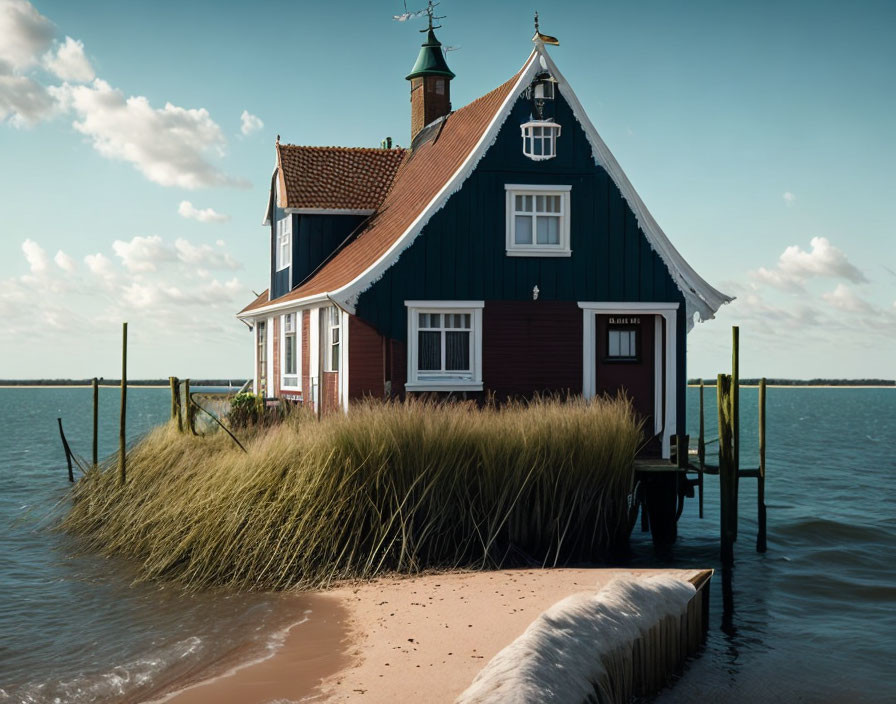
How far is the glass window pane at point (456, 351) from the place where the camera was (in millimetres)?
20172

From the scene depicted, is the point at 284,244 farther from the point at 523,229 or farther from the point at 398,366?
the point at 523,229

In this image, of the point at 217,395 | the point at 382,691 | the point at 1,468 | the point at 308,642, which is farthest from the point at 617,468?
the point at 1,468

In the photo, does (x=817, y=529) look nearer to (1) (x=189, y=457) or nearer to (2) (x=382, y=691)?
(1) (x=189, y=457)

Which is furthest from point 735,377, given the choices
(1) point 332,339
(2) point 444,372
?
(1) point 332,339

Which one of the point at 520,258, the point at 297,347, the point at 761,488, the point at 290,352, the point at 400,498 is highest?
the point at 520,258

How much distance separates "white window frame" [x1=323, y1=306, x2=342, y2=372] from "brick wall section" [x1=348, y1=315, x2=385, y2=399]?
64 centimetres

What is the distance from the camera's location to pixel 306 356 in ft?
78.6

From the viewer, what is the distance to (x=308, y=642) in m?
11.6

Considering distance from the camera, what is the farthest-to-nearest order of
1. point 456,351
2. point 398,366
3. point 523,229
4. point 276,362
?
point 276,362 < point 523,229 < point 456,351 < point 398,366

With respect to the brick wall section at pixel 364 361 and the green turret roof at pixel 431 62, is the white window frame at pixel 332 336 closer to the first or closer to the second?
the brick wall section at pixel 364 361

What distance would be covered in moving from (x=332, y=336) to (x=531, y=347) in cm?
442

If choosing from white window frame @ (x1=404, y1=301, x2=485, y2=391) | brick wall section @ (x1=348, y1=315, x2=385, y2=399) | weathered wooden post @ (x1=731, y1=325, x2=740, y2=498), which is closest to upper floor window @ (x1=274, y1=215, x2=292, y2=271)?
brick wall section @ (x1=348, y1=315, x2=385, y2=399)

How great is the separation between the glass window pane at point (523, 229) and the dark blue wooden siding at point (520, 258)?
334 millimetres

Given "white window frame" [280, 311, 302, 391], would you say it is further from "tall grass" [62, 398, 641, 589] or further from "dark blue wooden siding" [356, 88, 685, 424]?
"tall grass" [62, 398, 641, 589]
